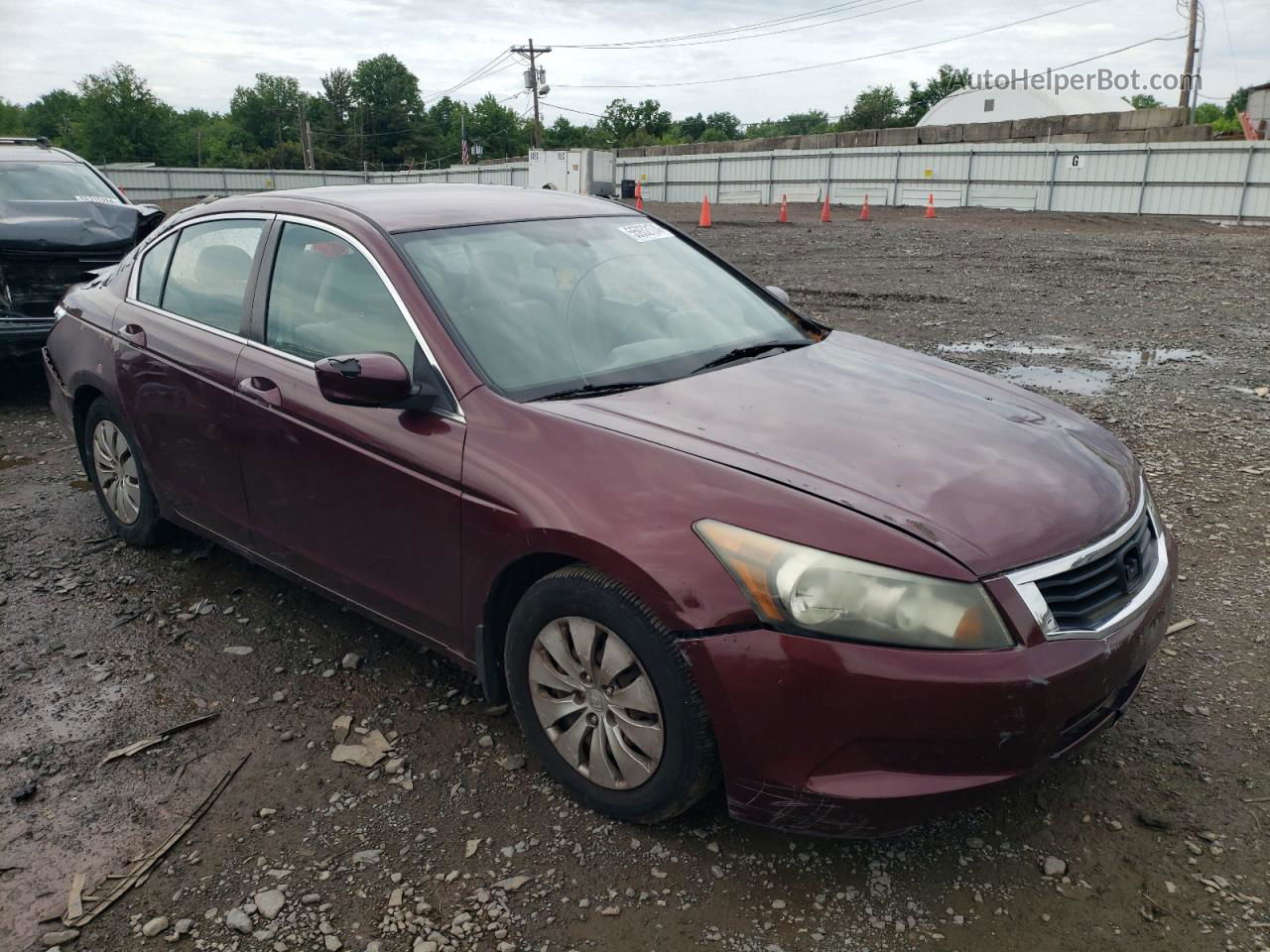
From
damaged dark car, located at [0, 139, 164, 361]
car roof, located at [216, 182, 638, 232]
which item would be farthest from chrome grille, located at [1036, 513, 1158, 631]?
damaged dark car, located at [0, 139, 164, 361]

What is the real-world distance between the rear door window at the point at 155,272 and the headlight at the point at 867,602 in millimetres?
3233

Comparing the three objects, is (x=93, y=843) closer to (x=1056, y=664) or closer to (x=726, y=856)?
(x=726, y=856)

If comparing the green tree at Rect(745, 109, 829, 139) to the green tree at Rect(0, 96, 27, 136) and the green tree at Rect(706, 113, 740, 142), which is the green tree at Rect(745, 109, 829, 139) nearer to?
the green tree at Rect(706, 113, 740, 142)

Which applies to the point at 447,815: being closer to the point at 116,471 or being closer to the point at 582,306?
the point at 582,306

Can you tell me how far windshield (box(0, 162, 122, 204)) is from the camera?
8.06 meters

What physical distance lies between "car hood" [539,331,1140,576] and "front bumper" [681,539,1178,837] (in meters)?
0.25

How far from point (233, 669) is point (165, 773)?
645mm

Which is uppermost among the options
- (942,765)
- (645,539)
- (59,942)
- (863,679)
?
(645,539)

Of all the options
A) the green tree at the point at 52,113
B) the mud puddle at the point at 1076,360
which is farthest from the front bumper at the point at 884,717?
the green tree at the point at 52,113

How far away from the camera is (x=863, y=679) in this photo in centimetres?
217

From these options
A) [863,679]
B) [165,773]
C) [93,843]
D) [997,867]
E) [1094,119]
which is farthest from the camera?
[1094,119]

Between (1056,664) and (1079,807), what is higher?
(1056,664)

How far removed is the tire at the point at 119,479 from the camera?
438cm

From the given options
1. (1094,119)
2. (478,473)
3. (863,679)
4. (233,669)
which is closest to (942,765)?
(863,679)
